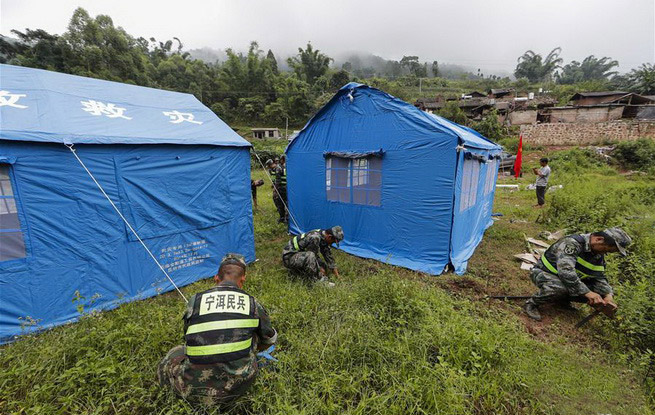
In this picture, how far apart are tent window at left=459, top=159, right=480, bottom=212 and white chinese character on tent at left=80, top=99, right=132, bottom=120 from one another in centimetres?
575

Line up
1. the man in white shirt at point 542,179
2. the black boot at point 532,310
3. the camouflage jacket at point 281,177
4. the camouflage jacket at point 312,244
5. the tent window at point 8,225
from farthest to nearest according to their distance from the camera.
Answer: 1. the man in white shirt at point 542,179
2. the camouflage jacket at point 281,177
3. the camouflage jacket at point 312,244
4. the black boot at point 532,310
5. the tent window at point 8,225

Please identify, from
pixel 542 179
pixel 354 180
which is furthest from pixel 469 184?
pixel 542 179

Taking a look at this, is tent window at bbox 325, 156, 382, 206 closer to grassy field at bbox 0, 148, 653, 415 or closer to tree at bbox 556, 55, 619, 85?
grassy field at bbox 0, 148, 653, 415

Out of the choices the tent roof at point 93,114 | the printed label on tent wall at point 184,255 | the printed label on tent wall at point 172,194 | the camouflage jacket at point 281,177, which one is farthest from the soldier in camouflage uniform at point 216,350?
the camouflage jacket at point 281,177

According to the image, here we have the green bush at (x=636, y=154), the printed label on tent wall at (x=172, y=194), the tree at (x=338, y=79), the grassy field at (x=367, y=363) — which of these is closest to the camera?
the grassy field at (x=367, y=363)

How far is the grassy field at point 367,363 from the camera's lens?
205 cm

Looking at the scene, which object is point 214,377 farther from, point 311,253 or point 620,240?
point 620,240

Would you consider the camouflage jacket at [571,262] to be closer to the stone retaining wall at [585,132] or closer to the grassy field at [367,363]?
the grassy field at [367,363]

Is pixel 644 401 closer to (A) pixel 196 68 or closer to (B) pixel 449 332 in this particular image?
(B) pixel 449 332

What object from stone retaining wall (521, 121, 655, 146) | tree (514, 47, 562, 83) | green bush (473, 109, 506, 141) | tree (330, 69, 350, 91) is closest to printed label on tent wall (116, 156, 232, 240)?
green bush (473, 109, 506, 141)

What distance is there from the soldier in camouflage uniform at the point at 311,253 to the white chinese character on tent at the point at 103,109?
3227mm

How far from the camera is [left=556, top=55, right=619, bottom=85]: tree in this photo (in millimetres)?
64938

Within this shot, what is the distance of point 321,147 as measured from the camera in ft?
20.3

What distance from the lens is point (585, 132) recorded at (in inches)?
788
